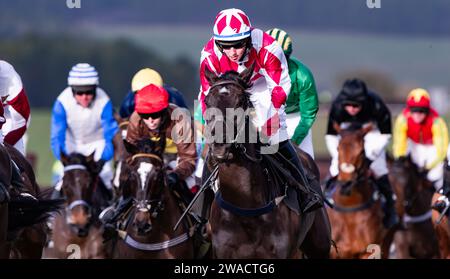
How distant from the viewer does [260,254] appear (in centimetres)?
740

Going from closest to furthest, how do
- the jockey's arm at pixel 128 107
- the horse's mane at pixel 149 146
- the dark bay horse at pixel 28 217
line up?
1. the dark bay horse at pixel 28 217
2. the horse's mane at pixel 149 146
3. the jockey's arm at pixel 128 107

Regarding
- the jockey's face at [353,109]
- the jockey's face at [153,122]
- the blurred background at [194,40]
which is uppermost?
the jockey's face at [153,122]

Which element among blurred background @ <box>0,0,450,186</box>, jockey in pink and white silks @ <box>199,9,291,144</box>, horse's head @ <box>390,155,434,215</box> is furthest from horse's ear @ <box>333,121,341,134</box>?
blurred background @ <box>0,0,450,186</box>

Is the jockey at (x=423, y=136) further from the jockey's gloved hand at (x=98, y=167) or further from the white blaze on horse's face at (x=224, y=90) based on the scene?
the white blaze on horse's face at (x=224, y=90)

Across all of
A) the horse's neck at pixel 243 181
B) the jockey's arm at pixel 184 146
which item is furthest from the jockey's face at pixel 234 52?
the jockey's arm at pixel 184 146

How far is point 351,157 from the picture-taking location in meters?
12.2

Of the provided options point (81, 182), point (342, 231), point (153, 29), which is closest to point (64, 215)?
point (81, 182)

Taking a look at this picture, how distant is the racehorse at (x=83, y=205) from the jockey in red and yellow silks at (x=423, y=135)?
5.04m

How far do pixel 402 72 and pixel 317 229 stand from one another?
37.3 m

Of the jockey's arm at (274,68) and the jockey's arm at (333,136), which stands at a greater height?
the jockey's arm at (274,68)

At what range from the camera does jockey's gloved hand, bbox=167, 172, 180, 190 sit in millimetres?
8752

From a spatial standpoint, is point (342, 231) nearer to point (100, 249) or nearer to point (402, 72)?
point (100, 249)

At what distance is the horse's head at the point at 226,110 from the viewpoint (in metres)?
6.80

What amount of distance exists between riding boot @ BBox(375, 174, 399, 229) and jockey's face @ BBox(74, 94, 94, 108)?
321cm
